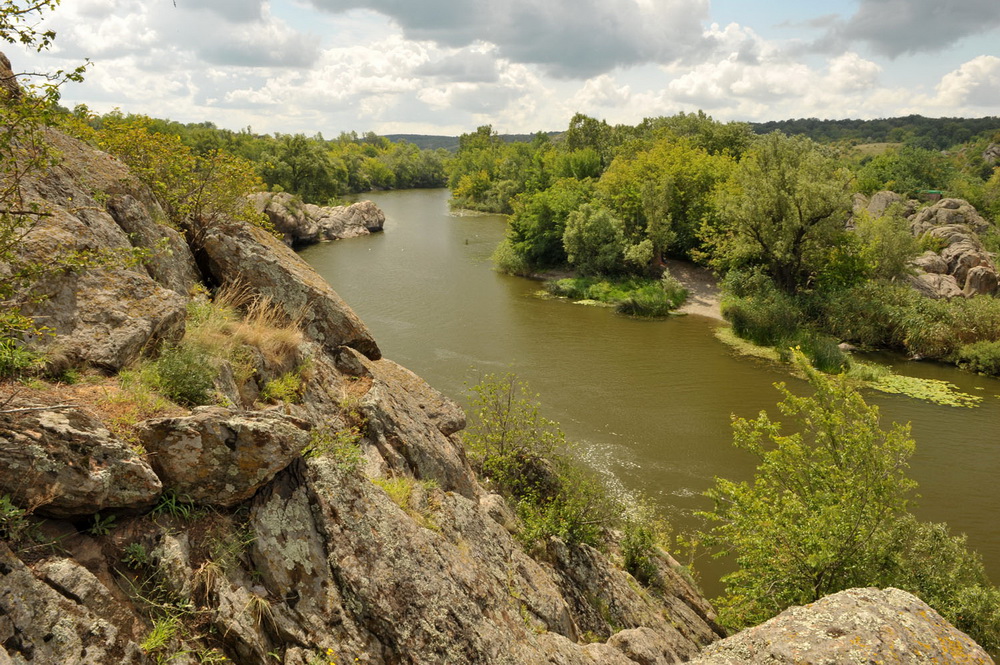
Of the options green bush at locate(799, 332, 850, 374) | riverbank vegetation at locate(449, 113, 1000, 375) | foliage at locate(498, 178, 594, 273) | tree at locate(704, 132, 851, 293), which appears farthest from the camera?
foliage at locate(498, 178, 594, 273)

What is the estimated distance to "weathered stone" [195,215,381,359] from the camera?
1014 cm

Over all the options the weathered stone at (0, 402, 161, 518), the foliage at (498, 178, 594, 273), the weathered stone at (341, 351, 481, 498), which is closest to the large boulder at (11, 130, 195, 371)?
the weathered stone at (0, 402, 161, 518)

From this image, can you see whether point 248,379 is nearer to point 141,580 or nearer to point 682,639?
point 141,580

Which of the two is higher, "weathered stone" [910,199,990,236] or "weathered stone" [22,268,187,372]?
"weathered stone" [910,199,990,236]

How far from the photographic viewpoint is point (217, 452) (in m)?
5.58

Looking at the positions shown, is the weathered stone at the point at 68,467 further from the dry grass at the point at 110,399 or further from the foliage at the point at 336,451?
the foliage at the point at 336,451

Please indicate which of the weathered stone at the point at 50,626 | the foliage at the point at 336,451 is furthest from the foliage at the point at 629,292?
the weathered stone at the point at 50,626

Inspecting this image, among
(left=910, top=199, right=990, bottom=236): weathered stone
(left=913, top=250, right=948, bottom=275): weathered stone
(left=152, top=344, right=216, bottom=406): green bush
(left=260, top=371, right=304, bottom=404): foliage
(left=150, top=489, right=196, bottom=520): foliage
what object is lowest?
(left=913, top=250, right=948, bottom=275): weathered stone

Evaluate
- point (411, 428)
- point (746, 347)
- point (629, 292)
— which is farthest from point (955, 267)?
point (411, 428)

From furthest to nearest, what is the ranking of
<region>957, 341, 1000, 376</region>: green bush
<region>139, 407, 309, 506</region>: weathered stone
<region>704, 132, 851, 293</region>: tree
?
<region>704, 132, 851, 293</region>: tree < <region>957, 341, 1000, 376</region>: green bush < <region>139, 407, 309, 506</region>: weathered stone

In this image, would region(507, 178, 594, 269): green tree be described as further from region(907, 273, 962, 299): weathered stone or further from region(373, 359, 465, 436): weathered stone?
region(373, 359, 465, 436): weathered stone

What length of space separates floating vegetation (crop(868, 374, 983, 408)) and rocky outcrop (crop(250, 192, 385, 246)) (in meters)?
44.7

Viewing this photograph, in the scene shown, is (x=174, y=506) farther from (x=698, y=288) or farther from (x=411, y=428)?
(x=698, y=288)

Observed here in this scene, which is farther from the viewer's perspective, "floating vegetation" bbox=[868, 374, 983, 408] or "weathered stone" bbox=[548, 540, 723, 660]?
"floating vegetation" bbox=[868, 374, 983, 408]
